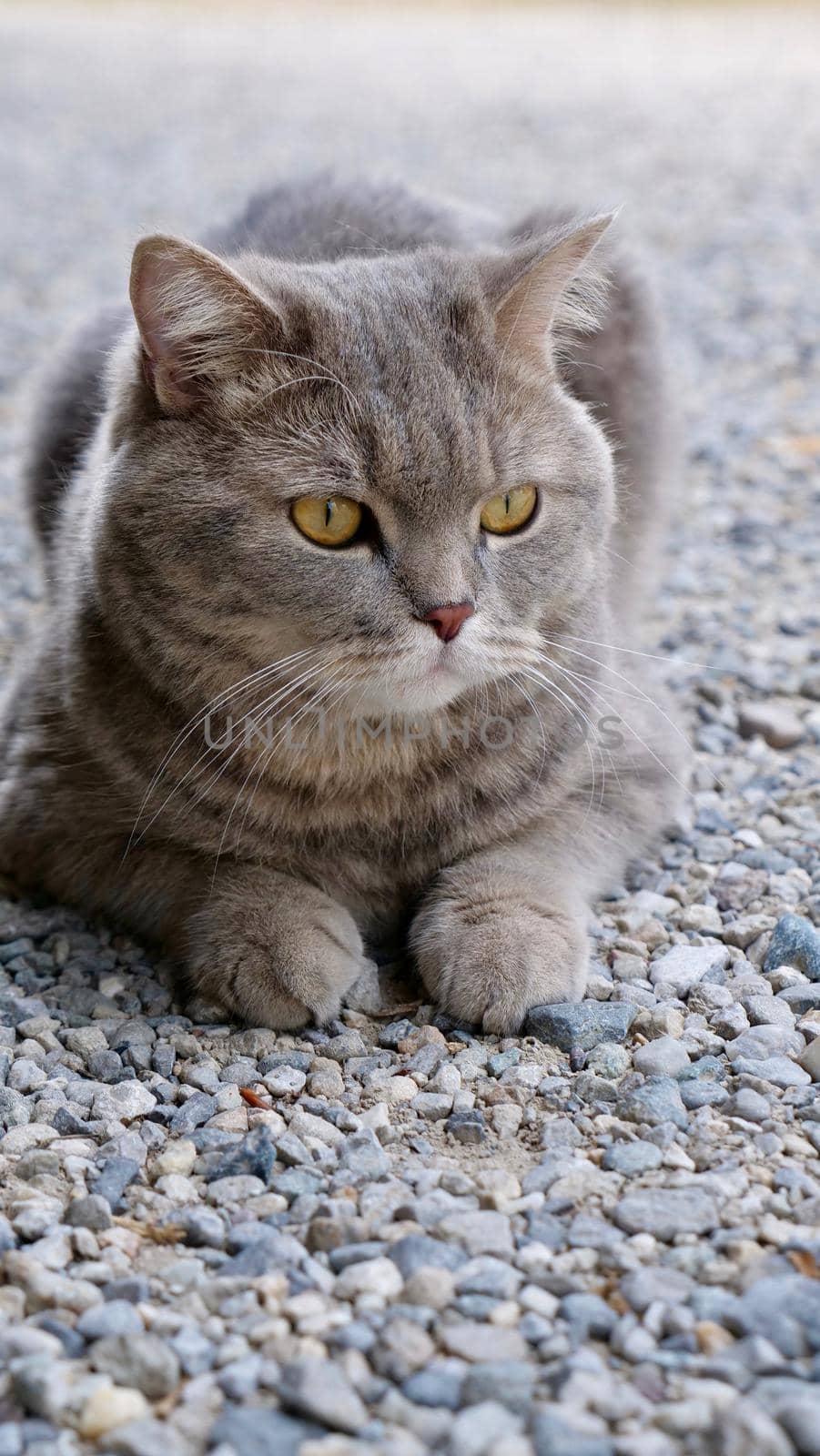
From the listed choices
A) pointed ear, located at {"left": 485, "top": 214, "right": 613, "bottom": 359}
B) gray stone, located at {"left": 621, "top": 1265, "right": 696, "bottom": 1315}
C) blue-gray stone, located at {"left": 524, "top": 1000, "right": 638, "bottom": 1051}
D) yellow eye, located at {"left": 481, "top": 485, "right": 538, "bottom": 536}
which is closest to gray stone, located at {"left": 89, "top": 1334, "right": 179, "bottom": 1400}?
gray stone, located at {"left": 621, "top": 1265, "right": 696, "bottom": 1315}

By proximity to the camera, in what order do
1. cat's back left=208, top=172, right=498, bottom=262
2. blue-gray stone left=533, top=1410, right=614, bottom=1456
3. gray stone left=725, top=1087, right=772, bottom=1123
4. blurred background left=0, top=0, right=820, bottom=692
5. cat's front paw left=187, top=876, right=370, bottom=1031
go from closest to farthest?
blue-gray stone left=533, top=1410, right=614, bottom=1456 < gray stone left=725, top=1087, right=772, bottom=1123 < cat's front paw left=187, top=876, right=370, bottom=1031 < cat's back left=208, top=172, right=498, bottom=262 < blurred background left=0, top=0, right=820, bottom=692

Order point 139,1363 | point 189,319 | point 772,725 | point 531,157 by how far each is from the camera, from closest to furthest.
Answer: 1. point 139,1363
2. point 189,319
3. point 772,725
4. point 531,157

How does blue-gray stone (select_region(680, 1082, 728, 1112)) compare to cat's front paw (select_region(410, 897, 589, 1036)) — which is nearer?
blue-gray stone (select_region(680, 1082, 728, 1112))

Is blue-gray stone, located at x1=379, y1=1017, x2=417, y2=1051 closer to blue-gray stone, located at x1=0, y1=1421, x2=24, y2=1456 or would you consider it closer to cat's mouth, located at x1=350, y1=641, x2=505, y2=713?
cat's mouth, located at x1=350, y1=641, x2=505, y2=713

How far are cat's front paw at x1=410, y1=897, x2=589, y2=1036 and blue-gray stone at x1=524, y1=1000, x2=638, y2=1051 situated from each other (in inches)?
0.7

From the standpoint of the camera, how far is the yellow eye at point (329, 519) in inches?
71.1

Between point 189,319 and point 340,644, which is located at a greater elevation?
point 189,319

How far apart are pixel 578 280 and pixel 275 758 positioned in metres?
0.85

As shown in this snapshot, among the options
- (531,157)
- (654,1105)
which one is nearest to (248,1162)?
(654,1105)

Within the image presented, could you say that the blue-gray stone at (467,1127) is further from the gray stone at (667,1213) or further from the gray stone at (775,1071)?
the gray stone at (775,1071)

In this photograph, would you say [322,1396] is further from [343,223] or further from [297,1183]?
[343,223]

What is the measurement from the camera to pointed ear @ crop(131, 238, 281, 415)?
1802 millimetres

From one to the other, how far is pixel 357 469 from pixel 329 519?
7cm

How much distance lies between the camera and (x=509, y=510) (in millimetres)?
1914
